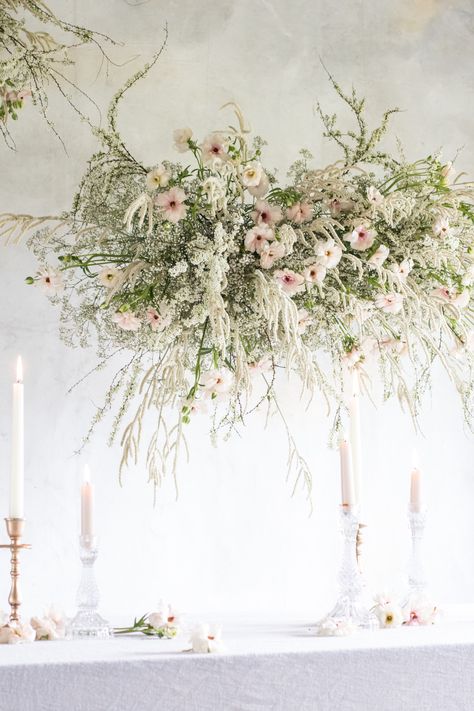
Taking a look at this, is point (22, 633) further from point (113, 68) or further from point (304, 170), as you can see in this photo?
point (113, 68)

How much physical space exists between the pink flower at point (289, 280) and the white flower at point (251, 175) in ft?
0.51

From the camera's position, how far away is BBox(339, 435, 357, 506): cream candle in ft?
5.46

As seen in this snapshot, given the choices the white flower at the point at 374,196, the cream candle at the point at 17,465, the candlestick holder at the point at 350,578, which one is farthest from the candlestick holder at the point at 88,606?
the white flower at the point at 374,196

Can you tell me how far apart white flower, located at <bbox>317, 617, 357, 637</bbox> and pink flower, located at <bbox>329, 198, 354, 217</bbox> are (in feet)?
2.29

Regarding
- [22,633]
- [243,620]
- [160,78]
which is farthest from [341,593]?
[160,78]

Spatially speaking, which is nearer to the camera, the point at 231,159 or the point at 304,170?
the point at 231,159


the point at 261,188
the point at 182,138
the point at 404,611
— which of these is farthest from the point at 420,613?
the point at 182,138

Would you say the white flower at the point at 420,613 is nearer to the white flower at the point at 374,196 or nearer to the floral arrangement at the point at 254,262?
the floral arrangement at the point at 254,262

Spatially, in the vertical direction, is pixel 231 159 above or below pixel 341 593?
above

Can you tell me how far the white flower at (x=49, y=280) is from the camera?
1.70m

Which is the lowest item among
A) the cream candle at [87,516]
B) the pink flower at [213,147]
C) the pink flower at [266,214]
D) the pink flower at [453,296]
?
the cream candle at [87,516]

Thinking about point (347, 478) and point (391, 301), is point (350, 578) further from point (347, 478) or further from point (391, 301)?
point (391, 301)

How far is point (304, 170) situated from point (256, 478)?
2.76 ft

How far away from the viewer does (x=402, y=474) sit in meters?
2.43
